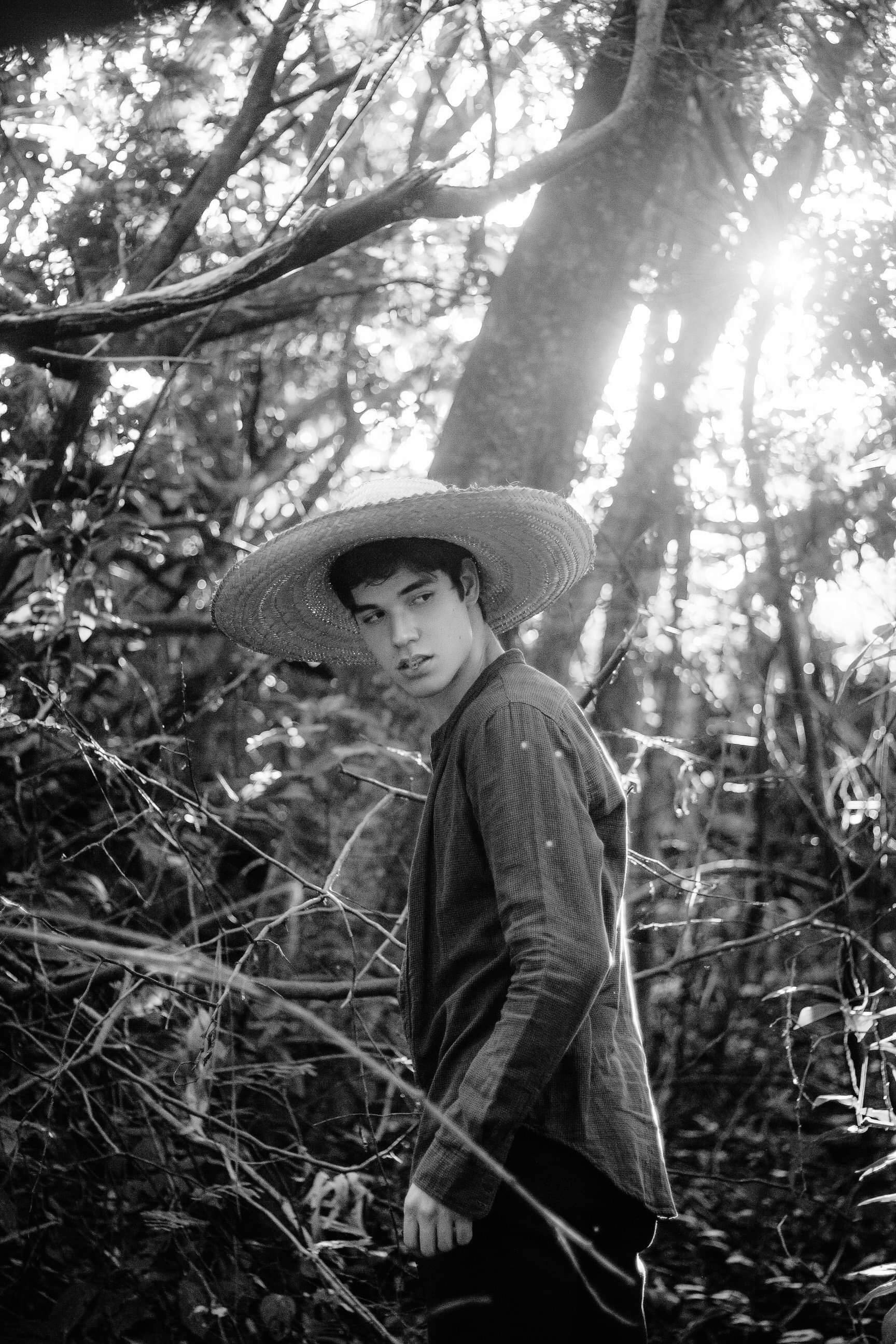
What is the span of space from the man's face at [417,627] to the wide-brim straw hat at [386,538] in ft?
0.37

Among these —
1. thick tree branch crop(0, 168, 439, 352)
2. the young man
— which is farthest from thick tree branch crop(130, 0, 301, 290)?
the young man

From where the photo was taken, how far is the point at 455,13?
3.51 m

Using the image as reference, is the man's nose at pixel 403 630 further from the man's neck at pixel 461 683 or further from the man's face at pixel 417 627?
the man's neck at pixel 461 683

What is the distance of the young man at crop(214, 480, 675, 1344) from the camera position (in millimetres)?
1549

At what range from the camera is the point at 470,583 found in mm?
2195

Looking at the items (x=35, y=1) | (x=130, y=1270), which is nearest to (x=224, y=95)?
(x=35, y=1)

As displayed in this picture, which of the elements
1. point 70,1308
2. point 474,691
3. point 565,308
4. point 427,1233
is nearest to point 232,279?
point 474,691

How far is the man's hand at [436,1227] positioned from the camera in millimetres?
1560

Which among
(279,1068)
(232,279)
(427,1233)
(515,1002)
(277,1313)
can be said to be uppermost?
(232,279)

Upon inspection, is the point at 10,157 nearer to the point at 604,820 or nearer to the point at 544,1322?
the point at 604,820

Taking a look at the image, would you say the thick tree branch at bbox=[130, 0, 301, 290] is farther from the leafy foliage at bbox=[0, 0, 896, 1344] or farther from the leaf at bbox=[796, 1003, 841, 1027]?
the leaf at bbox=[796, 1003, 841, 1027]

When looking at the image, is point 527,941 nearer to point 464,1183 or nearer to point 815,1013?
point 464,1183

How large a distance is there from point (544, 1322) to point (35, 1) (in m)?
1.70

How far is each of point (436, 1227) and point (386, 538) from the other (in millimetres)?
1162
